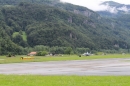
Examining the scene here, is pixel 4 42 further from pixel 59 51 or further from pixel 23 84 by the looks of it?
pixel 23 84

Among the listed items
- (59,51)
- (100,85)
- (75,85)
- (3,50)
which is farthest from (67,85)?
(59,51)

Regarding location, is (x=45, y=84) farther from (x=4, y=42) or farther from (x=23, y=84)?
(x=4, y=42)

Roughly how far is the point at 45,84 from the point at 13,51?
129m

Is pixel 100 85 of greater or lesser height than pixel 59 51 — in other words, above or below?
above

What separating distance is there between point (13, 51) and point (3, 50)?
277 inches

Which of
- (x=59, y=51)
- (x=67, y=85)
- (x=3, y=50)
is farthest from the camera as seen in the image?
(x=59, y=51)

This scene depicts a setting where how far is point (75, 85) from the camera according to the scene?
2055cm

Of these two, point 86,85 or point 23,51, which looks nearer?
point 86,85

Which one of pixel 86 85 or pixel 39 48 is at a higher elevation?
pixel 86 85

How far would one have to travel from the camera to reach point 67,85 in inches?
808

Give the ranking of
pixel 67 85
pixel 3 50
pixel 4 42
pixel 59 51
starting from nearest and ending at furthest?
1. pixel 67 85
2. pixel 3 50
3. pixel 4 42
4. pixel 59 51

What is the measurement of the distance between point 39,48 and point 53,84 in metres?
155

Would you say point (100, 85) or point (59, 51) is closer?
point (100, 85)

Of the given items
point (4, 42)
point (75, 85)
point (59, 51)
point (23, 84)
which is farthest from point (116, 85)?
point (59, 51)
